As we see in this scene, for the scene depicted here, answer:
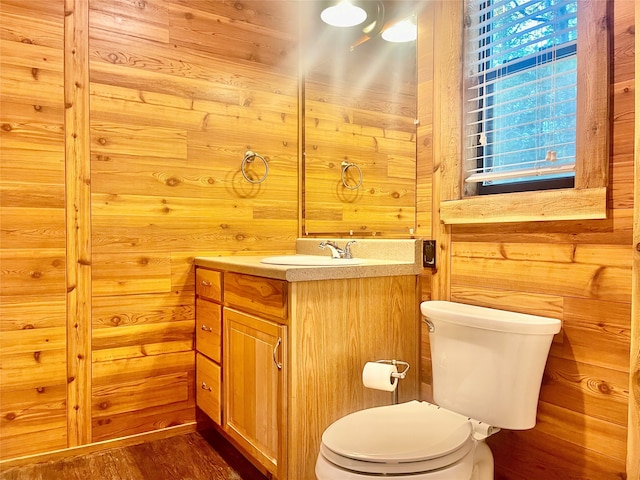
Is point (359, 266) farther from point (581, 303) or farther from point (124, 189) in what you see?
point (124, 189)

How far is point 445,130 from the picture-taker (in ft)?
6.14

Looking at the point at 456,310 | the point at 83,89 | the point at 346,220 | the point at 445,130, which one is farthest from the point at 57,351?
the point at 445,130

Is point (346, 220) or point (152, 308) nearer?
point (152, 308)

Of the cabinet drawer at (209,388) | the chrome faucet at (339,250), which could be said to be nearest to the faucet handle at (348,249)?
the chrome faucet at (339,250)

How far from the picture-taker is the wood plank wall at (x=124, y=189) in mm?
2043

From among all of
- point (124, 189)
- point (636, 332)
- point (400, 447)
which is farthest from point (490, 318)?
point (124, 189)

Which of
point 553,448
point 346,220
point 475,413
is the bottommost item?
point 553,448

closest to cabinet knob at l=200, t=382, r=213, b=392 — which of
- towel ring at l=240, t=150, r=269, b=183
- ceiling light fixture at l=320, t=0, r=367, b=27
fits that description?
towel ring at l=240, t=150, r=269, b=183

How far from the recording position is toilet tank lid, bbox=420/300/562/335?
4.58 feet

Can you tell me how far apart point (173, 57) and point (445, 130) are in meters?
1.40

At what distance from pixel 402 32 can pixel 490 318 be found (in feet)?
4.47

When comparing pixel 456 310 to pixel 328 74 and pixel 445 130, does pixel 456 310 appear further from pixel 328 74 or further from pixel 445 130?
pixel 328 74

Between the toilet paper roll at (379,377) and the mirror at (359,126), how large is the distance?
621mm

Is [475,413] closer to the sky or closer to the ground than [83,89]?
closer to the ground
